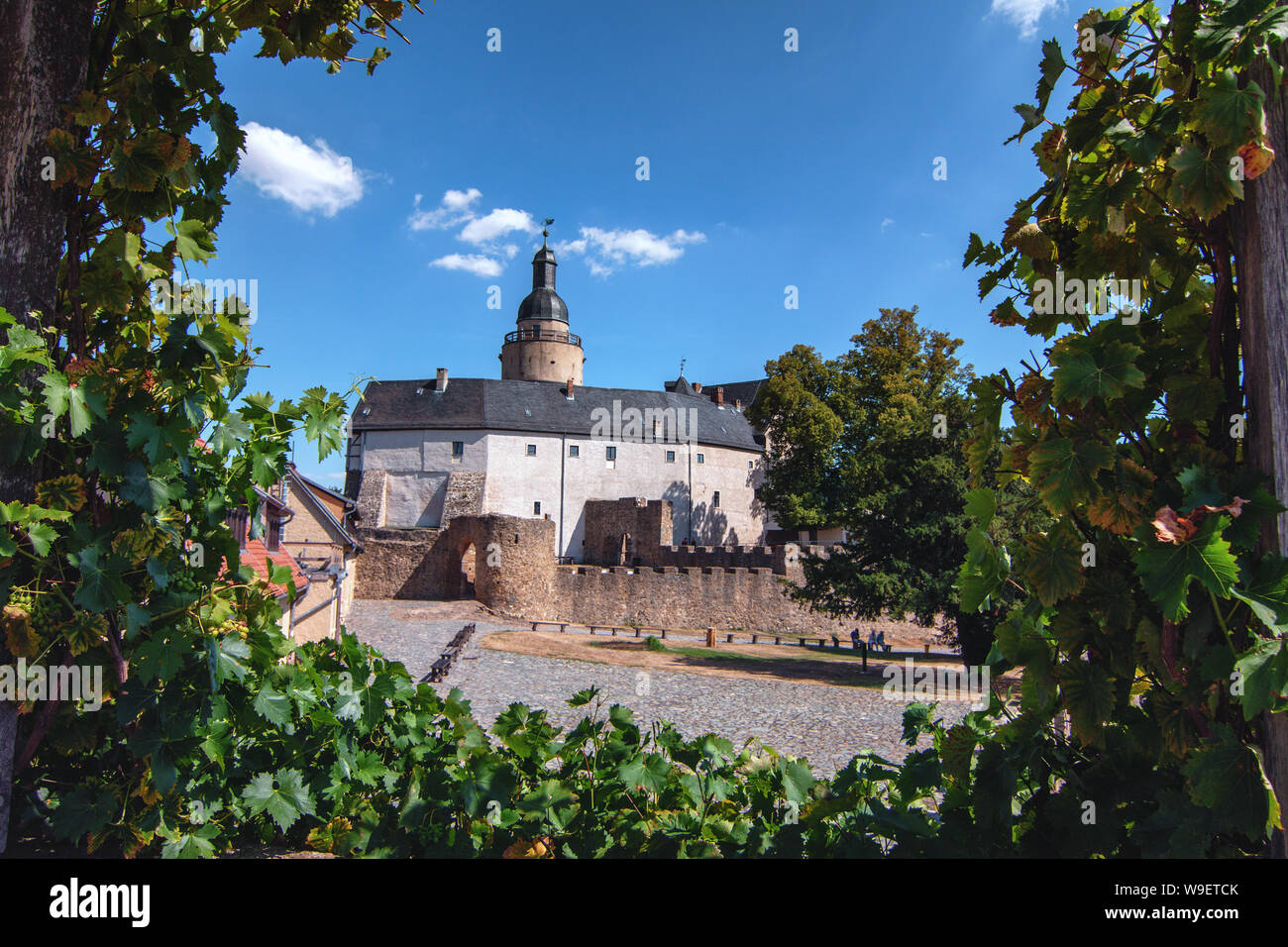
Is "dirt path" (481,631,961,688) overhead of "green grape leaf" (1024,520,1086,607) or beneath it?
beneath

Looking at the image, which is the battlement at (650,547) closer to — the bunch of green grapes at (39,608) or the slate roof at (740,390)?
the slate roof at (740,390)

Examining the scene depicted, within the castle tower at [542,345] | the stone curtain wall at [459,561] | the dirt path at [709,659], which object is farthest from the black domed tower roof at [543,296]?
the dirt path at [709,659]

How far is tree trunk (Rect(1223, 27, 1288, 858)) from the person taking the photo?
195 centimetres

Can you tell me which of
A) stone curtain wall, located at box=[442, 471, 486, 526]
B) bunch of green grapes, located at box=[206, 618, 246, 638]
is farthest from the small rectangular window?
stone curtain wall, located at box=[442, 471, 486, 526]

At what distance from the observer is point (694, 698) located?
18.7 metres

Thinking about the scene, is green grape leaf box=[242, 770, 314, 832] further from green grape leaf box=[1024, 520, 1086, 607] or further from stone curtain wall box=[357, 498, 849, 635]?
stone curtain wall box=[357, 498, 849, 635]

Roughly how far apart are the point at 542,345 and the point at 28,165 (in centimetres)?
6534

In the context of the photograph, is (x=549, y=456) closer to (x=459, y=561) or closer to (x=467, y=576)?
(x=467, y=576)

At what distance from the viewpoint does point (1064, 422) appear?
2.16 meters

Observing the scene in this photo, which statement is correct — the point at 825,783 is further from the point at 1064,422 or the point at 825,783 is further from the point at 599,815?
the point at 1064,422

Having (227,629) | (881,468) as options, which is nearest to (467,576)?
(881,468)

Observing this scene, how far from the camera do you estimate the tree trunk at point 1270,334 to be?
6.39 ft

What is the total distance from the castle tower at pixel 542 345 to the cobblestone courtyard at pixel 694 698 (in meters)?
41.1
